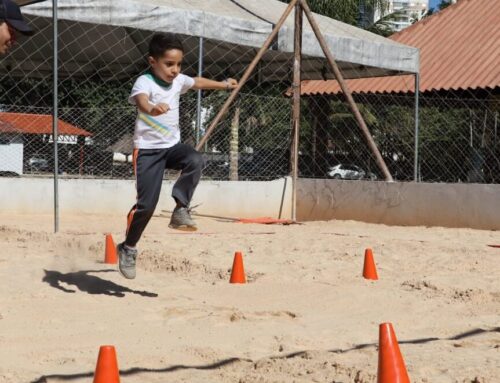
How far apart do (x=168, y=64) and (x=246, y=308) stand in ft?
5.78

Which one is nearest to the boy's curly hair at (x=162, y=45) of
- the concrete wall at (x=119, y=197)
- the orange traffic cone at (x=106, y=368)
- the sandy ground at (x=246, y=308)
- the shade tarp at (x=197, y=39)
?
the sandy ground at (x=246, y=308)

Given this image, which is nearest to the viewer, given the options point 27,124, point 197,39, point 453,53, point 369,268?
point 369,268

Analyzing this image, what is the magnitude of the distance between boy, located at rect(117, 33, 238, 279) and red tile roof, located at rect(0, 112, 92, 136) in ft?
36.8

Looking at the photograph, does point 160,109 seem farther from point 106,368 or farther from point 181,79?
point 106,368

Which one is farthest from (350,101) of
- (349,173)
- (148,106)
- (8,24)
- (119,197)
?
(8,24)

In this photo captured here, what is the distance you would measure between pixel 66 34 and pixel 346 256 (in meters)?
9.19

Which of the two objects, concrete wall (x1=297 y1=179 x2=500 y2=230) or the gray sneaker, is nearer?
the gray sneaker

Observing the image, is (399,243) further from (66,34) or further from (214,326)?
(66,34)

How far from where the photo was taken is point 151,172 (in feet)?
19.0

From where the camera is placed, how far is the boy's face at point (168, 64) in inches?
225

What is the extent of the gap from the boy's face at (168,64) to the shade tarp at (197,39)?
20.3ft

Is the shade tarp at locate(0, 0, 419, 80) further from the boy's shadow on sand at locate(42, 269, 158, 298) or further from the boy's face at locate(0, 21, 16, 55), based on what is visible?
the boy's face at locate(0, 21, 16, 55)

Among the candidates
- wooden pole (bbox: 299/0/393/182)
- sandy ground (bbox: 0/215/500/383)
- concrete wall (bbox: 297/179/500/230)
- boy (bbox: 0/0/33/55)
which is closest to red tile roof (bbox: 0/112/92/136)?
concrete wall (bbox: 297/179/500/230)

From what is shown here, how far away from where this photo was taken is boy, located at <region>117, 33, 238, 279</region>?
573 centimetres
